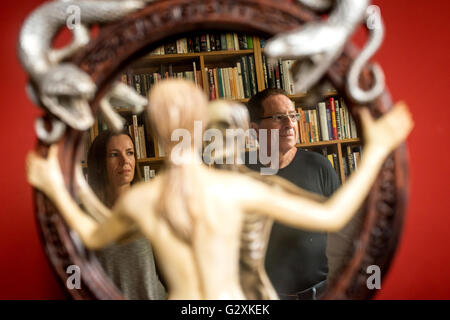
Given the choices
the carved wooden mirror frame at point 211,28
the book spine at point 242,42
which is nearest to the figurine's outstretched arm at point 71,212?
the carved wooden mirror frame at point 211,28

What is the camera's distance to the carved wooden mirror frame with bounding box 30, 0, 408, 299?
2.60 feet

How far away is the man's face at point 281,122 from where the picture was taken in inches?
43.6

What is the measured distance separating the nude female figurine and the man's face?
0.33m

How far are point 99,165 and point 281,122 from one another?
1.58 ft

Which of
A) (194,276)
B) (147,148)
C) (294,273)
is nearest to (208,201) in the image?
(194,276)

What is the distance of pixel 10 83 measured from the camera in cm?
117

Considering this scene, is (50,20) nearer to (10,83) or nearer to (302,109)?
(10,83)

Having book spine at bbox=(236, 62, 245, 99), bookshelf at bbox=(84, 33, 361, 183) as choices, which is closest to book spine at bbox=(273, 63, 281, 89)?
bookshelf at bbox=(84, 33, 361, 183)

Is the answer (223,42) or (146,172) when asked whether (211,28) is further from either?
(146,172)

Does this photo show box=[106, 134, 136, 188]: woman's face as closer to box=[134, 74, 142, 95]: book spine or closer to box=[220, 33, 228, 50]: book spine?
box=[134, 74, 142, 95]: book spine

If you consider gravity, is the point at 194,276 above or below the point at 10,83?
below

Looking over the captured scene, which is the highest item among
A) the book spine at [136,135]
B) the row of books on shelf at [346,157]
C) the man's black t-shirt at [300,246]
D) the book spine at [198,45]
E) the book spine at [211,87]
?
the book spine at [198,45]

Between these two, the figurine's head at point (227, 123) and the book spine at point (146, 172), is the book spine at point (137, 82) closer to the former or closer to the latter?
the book spine at point (146, 172)

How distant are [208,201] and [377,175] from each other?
0.30m
